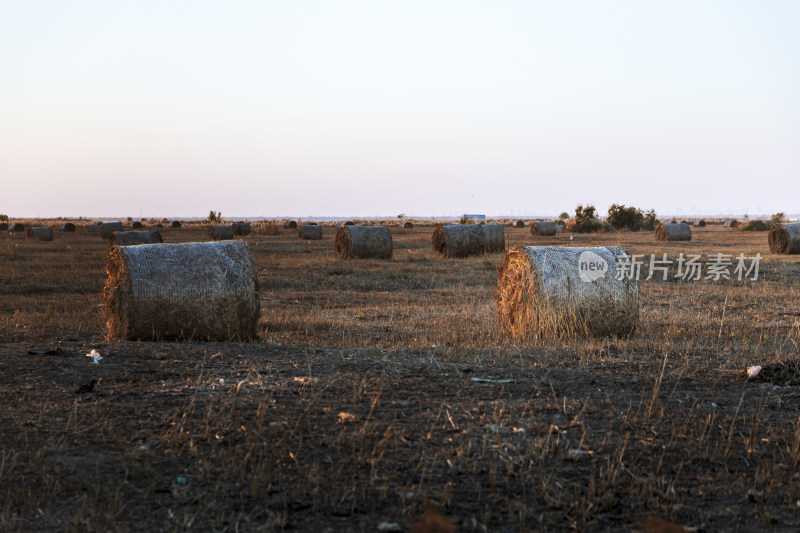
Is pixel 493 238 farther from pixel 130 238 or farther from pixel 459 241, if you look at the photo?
pixel 130 238

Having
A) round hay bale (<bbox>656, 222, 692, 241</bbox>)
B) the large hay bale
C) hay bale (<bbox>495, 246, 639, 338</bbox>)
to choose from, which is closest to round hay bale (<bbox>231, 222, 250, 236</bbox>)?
the large hay bale

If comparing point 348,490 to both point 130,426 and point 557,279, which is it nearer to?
point 130,426

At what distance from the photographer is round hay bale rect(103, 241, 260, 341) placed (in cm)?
955

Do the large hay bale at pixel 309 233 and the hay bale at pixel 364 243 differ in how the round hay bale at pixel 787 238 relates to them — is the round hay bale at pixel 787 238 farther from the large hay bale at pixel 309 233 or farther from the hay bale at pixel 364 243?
the large hay bale at pixel 309 233

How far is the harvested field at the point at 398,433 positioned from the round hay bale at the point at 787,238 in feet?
64.2

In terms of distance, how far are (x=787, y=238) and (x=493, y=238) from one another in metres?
10.7

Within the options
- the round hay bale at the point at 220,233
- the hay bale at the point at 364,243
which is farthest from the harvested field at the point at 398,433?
the round hay bale at the point at 220,233

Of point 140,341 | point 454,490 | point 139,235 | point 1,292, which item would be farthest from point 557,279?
point 139,235

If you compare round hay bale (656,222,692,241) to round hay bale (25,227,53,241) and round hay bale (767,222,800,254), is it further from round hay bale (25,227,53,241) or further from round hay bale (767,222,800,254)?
round hay bale (25,227,53,241)

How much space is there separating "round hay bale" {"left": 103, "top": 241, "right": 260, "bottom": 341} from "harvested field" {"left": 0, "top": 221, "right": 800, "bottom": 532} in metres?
0.46

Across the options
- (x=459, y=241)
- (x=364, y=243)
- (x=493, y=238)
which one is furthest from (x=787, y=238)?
(x=364, y=243)

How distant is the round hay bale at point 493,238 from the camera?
28.1m

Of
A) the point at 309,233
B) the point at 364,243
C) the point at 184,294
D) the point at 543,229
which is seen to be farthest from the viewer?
the point at 543,229

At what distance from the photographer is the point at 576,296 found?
10.5 metres
